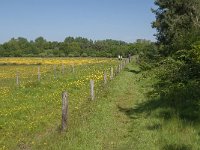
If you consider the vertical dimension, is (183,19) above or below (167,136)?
above

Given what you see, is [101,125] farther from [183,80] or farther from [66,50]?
[66,50]

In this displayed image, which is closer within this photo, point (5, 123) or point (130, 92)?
point (5, 123)

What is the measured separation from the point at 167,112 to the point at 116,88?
9.18 metres

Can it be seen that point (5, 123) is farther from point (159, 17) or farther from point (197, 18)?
point (159, 17)

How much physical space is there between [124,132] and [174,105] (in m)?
3.37

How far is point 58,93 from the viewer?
2162 cm

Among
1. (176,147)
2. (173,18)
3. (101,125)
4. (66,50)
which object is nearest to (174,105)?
(101,125)

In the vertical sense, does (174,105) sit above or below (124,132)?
above

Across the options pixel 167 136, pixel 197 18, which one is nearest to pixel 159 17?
pixel 197 18

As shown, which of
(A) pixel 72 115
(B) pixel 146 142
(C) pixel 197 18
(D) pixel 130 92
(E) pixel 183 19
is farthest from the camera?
(E) pixel 183 19

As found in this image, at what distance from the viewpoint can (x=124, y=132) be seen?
11.8 meters

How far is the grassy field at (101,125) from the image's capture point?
1022 centimetres

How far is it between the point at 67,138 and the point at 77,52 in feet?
452

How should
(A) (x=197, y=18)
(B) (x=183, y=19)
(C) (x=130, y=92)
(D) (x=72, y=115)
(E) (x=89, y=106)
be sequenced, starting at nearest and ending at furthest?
(D) (x=72, y=115) → (E) (x=89, y=106) → (C) (x=130, y=92) → (A) (x=197, y=18) → (B) (x=183, y=19)
